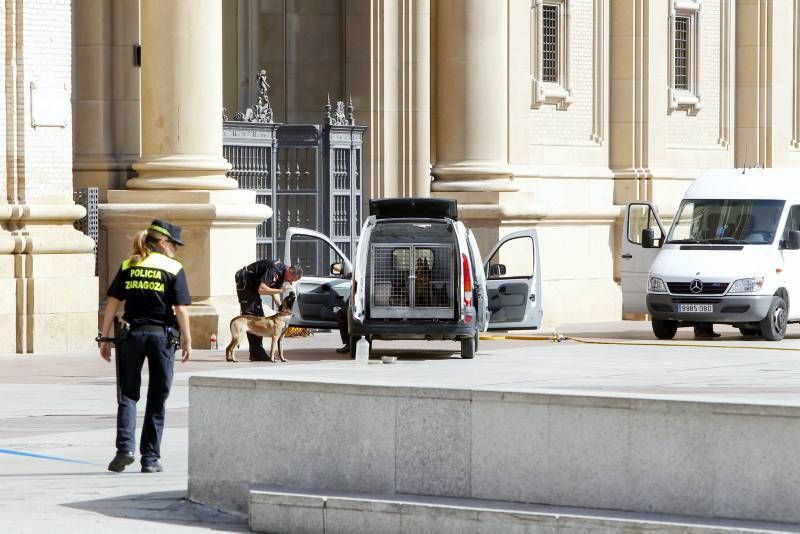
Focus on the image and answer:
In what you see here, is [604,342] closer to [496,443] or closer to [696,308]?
[696,308]

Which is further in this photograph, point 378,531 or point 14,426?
point 14,426

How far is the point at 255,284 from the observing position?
869 inches

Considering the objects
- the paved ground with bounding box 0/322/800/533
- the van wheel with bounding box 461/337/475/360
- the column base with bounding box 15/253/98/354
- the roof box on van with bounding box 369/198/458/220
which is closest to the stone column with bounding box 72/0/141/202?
the column base with bounding box 15/253/98/354

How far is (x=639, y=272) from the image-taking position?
93.4ft

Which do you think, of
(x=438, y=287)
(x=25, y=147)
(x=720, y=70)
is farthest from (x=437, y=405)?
(x=720, y=70)

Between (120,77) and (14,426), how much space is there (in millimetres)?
11081

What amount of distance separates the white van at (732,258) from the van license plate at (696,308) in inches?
0.4

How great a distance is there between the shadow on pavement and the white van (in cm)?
1514

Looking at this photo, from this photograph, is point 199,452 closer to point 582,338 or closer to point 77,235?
point 77,235

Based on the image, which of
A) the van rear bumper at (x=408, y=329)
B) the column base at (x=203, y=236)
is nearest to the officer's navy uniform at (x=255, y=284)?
the van rear bumper at (x=408, y=329)

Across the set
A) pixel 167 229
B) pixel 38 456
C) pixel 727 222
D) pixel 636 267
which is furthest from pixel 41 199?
pixel 167 229

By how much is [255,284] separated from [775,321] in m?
7.87

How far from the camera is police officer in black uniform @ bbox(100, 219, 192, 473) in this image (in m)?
12.8

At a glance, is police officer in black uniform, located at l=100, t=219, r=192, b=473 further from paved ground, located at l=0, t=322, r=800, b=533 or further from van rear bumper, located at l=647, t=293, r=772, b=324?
van rear bumper, located at l=647, t=293, r=772, b=324
